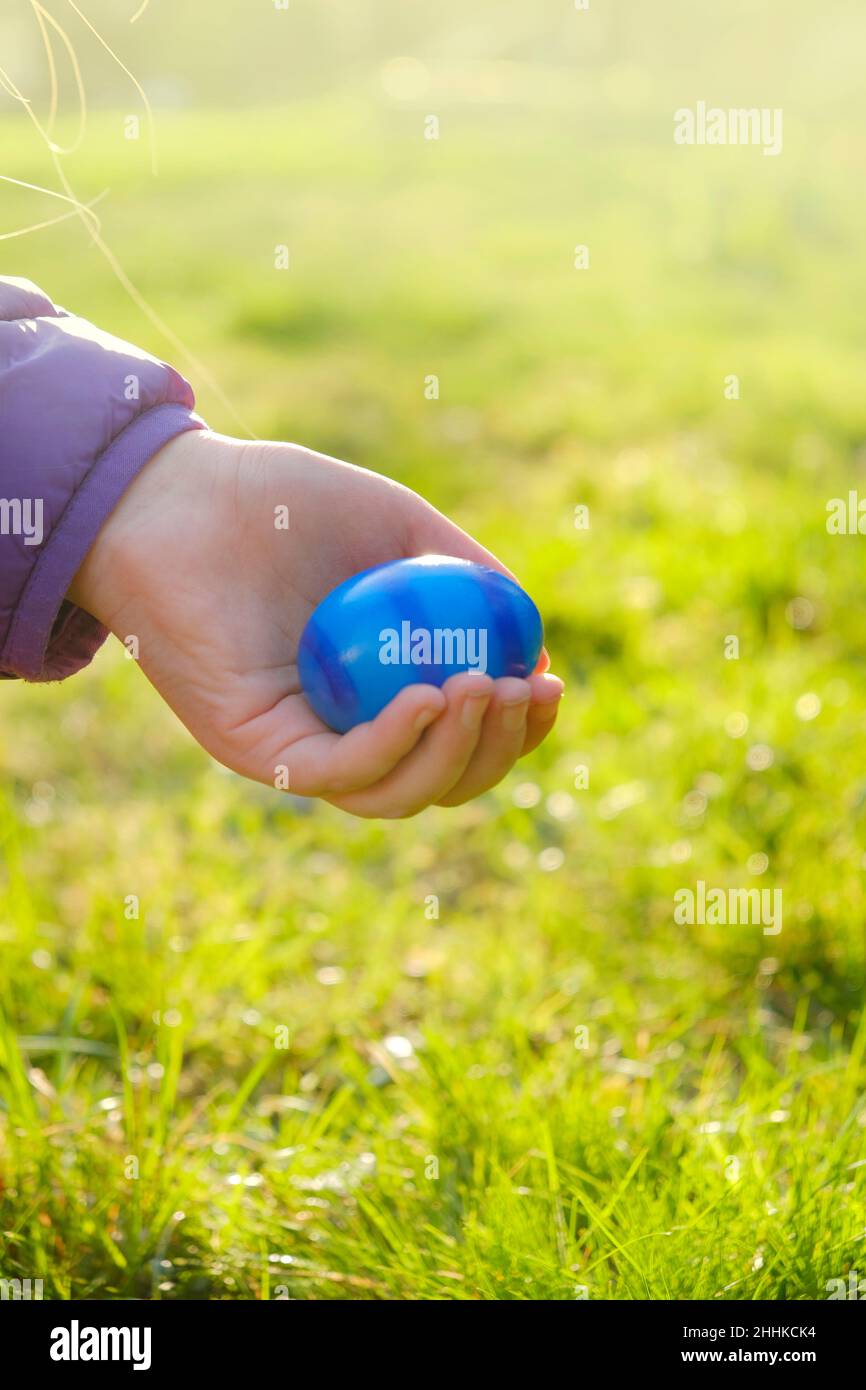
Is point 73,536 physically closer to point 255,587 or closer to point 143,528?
point 143,528

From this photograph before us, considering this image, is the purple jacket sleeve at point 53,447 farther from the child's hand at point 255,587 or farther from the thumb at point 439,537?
Answer: the thumb at point 439,537

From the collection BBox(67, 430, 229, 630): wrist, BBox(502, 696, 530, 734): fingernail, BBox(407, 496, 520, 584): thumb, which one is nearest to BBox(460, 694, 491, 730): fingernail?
BBox(502, 696, 530, 734): fingernail

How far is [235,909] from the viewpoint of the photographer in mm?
2555

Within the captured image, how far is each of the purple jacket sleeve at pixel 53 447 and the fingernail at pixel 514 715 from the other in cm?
56

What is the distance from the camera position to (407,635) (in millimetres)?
1609

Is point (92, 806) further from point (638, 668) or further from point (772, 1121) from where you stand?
point (772, 1121)

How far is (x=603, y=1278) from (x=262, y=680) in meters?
0.83

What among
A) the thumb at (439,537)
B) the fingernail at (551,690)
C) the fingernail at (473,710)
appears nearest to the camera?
the fingernail at (473,710)

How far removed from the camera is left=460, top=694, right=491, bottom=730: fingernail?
146cm

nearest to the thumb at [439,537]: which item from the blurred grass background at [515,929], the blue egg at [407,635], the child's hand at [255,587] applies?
the child's hand at [255,587]

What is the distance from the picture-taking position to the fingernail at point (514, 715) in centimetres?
150

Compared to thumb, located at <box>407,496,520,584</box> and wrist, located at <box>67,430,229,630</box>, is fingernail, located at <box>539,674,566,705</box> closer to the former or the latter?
thumb, located at <box>407,496,520,584</box>

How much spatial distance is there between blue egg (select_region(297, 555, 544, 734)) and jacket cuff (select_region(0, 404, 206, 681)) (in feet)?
0.98

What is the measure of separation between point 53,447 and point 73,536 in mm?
107
